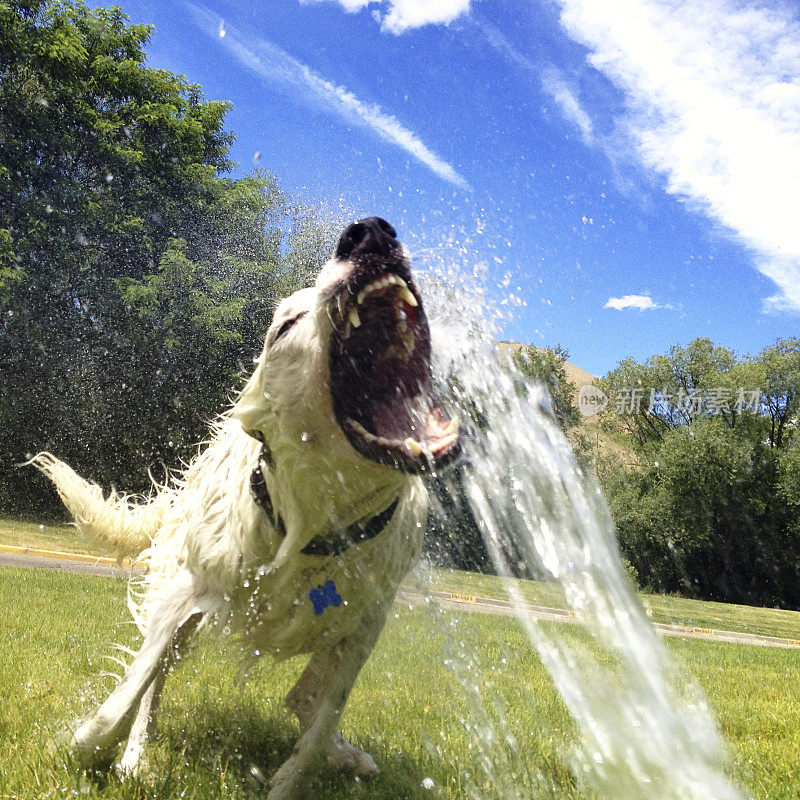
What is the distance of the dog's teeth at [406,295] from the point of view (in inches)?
95.5

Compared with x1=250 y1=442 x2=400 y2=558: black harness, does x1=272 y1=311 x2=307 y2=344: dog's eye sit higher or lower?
higher

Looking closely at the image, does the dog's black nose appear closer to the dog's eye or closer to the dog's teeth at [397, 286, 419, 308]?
the dog's teeth at [397, 286, 419, 308]

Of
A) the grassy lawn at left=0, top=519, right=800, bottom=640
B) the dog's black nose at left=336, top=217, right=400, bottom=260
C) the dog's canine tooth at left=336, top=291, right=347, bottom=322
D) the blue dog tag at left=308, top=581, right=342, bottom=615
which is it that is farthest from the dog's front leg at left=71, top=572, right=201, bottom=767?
the grassy lawn at left=0, top=519, right=800, bottom=640

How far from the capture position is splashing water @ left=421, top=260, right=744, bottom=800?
3.17m

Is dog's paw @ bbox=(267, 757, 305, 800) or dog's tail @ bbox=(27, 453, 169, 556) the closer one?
dog's paw @ bbox=(267, 757, 305, 800)

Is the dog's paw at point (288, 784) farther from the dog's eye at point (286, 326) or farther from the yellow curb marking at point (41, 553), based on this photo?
the yellow curb marking at point (41, 553)

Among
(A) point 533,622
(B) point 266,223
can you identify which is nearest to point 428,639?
(A) point 533,622

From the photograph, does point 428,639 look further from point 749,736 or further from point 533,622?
point 533,622

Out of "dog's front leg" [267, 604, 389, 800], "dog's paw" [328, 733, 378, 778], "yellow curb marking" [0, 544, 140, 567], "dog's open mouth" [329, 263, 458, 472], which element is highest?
"dog's open mouth" [329, 263, 458, 472]

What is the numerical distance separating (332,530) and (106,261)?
17.1 m

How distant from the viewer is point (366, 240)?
7.81 ft

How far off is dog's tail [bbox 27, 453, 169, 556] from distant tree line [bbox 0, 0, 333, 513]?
40.3ft

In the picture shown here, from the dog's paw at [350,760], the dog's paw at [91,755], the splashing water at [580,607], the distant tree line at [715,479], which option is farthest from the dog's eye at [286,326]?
the distant tree line at [715,479]

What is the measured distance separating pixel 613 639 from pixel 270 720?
474cm
